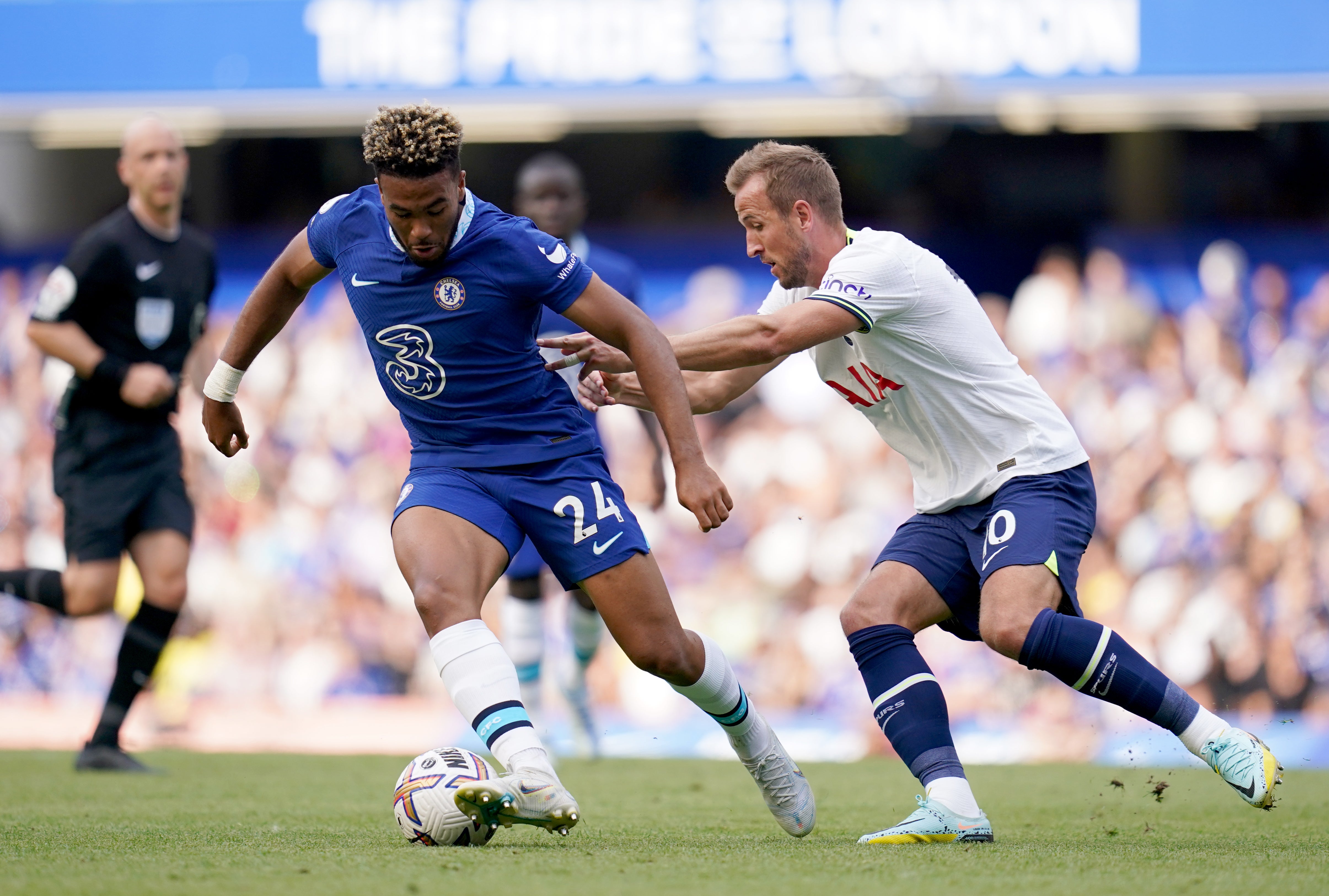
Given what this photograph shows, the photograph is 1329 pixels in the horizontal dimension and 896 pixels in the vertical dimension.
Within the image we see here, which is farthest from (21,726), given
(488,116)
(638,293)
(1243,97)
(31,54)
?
(1243,97)

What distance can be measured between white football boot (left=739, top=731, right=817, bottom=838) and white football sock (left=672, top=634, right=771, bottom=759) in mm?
38

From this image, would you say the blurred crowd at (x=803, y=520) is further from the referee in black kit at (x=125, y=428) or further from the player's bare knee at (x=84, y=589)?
the player's bare knee at (x=84, y=589)

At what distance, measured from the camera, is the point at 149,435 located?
23.1ft

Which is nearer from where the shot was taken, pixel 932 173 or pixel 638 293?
pixel 638 293

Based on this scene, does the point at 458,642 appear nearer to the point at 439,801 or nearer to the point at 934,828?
the point at 439,801

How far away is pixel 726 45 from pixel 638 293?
9.56 feet

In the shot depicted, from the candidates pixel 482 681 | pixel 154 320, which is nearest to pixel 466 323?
pixel 482 681

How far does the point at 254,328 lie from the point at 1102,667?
2697 mm

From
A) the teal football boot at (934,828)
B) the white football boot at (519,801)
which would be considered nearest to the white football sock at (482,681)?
the white football boot at (519,801)

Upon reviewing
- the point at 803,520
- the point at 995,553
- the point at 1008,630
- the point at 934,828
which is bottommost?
the point at 803,520

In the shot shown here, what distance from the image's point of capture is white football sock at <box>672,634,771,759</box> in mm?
4492

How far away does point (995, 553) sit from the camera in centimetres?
435

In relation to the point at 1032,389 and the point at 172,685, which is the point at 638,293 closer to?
the point at 1032,389

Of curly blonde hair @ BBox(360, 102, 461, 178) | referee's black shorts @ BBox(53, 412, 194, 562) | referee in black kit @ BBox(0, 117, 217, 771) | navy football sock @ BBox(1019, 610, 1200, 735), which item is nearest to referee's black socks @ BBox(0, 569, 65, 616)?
referee in black kit @ BBox(0, 117, 217, 771)
